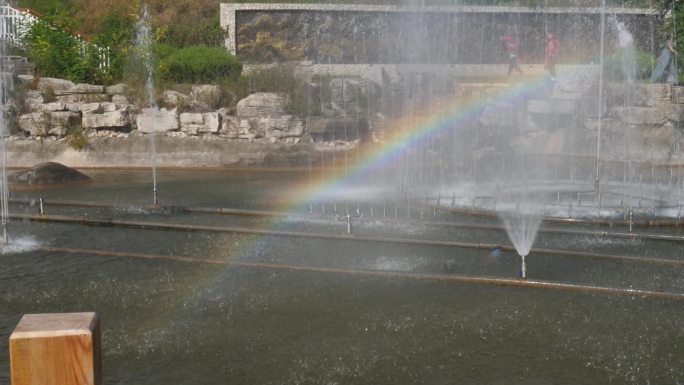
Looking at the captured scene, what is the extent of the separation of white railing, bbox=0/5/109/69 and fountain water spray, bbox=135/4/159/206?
89cm

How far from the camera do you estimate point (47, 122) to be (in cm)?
1897

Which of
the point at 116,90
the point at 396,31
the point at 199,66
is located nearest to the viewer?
the point at 116,90

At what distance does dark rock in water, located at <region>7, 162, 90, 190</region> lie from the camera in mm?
15820

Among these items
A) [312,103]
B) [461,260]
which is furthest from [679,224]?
[312,103]

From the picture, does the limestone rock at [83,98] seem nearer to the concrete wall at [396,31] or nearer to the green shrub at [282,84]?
the green shrub at [282,84]

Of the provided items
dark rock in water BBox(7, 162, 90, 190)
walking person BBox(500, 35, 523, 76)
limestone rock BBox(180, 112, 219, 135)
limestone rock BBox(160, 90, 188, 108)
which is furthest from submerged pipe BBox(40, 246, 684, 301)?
walking person BBox(500, 35, 523, 76)

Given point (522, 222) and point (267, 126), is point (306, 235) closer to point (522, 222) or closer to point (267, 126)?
point (522, 222)

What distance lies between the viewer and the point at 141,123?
19.2 meters

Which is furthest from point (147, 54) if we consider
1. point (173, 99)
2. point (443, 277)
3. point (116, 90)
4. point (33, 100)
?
point (443, 277)

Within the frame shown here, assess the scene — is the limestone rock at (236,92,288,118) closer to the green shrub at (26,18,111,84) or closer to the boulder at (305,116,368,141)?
the boulder at (305,116,368,141)

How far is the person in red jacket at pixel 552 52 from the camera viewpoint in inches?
892

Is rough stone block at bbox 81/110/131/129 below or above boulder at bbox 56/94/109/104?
below

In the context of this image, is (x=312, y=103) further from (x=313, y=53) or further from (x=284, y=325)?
(x=284, y=325)

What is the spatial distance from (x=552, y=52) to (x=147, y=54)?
10809 mm
